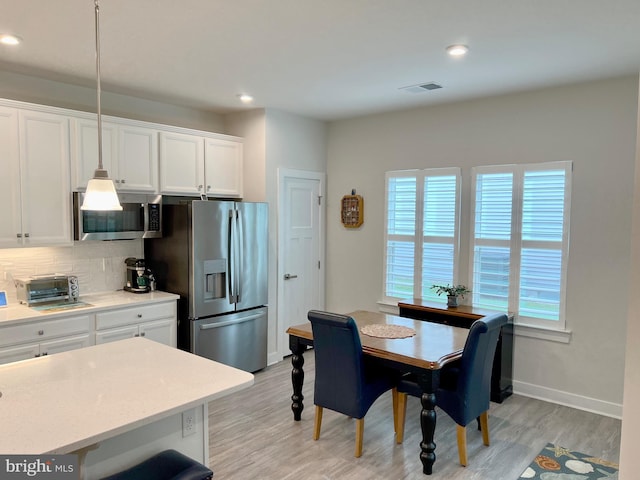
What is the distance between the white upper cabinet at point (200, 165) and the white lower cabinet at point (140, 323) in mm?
1108

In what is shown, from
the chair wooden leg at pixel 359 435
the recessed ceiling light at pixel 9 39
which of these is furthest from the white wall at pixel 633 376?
the recessed ceiling light at pixel 9 39

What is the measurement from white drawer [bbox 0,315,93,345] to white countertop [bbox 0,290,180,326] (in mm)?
45

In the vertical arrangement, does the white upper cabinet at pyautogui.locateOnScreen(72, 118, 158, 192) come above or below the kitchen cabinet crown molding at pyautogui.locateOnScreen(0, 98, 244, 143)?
below

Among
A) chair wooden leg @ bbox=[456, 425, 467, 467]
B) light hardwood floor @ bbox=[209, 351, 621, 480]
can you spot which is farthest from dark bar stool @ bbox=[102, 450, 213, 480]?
chair wooden leg @ bbox=[456, 425, 467, 467]

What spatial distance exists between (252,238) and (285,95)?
1385 mm

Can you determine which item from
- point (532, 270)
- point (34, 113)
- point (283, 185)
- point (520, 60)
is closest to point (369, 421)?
point (532, 270)

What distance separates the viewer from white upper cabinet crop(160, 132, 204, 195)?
14.1ft

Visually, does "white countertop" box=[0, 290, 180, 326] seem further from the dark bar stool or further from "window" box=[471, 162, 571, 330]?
"window" box=[471, 162, 571, 330]

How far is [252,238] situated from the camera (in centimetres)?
457

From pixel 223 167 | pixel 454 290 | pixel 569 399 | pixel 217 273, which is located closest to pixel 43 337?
pixel 217 273

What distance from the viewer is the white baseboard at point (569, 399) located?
12.2 feet

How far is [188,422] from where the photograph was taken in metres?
2.01

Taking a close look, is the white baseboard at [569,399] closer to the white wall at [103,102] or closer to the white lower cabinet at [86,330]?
the white lower cabinet at [86,330]

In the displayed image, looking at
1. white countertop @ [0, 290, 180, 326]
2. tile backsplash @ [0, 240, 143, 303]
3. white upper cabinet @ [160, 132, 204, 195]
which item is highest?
white upper cabinet @ [160, 132, 204, 195]
